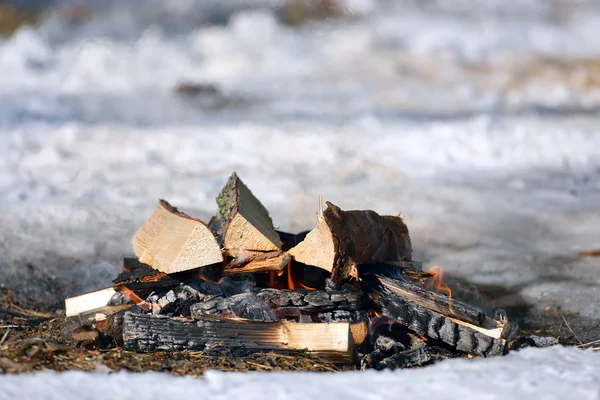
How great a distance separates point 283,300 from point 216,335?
1.24ft

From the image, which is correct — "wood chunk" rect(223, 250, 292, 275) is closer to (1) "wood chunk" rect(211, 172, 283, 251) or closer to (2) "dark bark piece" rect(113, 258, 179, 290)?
(1) "wood chunk" rect(211, 172, 283, 251)

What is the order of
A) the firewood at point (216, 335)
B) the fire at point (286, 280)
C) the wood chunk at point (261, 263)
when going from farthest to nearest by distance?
the fire at point (286, 280) < the wood chunk at point (261, 263) < the firewood at point (216, 335)

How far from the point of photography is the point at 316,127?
8.27 m

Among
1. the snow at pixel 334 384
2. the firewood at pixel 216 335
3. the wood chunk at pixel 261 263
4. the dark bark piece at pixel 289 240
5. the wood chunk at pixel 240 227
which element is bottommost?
the snow at pixel 334 384

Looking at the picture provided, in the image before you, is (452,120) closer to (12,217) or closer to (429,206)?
(429,206)

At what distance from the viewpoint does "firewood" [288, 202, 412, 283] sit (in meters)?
3.44

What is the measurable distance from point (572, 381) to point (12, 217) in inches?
173

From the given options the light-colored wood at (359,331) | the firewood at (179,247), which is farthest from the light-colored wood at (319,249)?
the firewood at (179,247)

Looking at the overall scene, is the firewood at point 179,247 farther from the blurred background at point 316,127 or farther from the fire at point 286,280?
the blurred background at point 316,127

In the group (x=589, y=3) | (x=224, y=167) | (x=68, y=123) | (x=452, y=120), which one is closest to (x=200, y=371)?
Answer: (x=224, y=167)

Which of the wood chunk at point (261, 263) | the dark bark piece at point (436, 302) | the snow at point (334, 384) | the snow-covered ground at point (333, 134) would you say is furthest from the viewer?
the snow-covered ground at point (333, 134)

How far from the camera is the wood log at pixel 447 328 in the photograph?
3324 millimetres

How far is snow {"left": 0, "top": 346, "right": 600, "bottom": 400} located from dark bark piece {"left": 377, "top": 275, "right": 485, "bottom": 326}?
1.46ft

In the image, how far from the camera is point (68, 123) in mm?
8047
